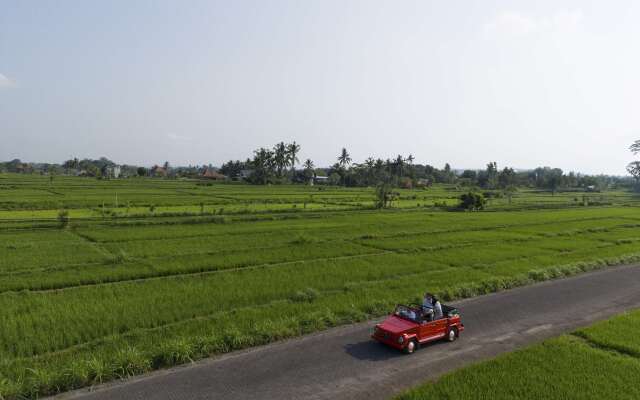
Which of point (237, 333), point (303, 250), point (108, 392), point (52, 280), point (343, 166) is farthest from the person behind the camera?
point (343, 166)

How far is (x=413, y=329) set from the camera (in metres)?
12.7

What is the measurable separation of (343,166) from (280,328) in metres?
120

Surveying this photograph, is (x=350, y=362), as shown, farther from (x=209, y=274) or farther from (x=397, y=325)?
(x=209, y=274)

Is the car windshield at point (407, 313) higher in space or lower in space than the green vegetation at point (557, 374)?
higher

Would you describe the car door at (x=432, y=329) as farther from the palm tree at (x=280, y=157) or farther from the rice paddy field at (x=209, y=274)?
the palm tree at (x=280, y=157)

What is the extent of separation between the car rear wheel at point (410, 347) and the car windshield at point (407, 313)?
653 millimetres

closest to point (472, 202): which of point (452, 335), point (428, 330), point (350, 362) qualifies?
point (452, 335)

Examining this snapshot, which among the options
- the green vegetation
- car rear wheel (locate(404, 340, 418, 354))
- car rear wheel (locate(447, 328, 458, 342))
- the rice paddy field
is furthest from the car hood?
the rice paddy field

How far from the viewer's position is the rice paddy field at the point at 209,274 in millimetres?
12109

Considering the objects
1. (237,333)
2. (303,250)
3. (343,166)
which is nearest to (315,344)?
(237,333)

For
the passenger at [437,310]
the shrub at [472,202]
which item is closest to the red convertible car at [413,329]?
the passenger at [437,310]

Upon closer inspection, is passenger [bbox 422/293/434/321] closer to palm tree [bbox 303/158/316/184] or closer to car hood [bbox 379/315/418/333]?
car hood [bbox 379/315/418/333]

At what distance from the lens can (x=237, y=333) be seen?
12805 mm

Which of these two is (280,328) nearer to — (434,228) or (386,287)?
(386,287)
